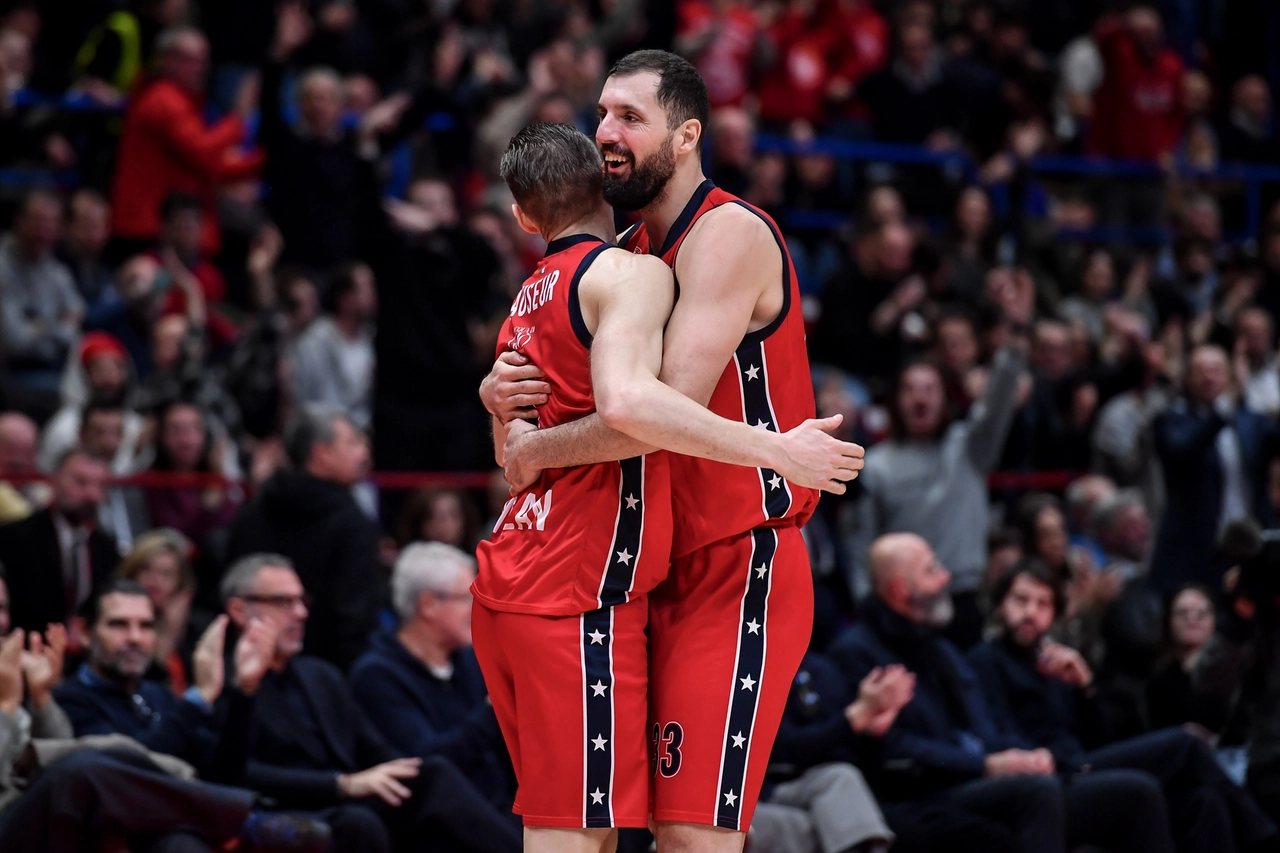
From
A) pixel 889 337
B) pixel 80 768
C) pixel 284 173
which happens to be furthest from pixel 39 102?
pixel 80 768

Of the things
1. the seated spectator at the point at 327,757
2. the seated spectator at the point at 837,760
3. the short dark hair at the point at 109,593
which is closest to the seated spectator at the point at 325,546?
the seated spectator at the point at 327,757

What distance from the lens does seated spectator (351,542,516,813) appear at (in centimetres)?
752

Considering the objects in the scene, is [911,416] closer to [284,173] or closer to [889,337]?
[889,337]

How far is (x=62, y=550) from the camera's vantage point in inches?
339

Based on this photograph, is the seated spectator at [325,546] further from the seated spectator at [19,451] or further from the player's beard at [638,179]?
the player's beard at [638,179]

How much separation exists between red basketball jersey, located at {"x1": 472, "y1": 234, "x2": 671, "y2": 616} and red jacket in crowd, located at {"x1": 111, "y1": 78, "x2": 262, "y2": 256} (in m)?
8.50

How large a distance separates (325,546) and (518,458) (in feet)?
14.7

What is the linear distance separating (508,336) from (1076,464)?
8.55 metres

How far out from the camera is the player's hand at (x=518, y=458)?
14.0 ft

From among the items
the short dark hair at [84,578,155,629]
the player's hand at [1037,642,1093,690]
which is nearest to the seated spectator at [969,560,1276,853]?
the player's hand at [1037,642,1093,690]

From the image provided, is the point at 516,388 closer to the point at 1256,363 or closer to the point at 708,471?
the point at 708,471

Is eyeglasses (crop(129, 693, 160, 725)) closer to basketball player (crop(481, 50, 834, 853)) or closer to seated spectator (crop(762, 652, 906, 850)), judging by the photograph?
seated spectator (crop(762, 652, 906, 850))

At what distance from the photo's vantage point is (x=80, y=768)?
632 cm

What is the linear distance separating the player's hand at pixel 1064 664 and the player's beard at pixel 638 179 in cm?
471
